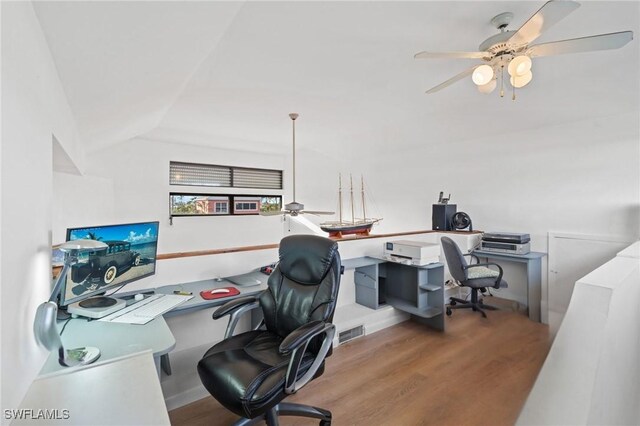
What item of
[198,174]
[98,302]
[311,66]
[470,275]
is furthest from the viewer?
[198,174]

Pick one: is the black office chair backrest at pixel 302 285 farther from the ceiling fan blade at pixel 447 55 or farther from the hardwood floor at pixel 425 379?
the ceiling fan blade at pixel 447 55

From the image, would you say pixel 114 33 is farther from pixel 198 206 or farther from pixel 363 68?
pixel 198 206

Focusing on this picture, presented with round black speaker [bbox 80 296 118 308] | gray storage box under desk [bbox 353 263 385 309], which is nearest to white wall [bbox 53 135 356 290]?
round black speaker [bbox 80 296 118 308]

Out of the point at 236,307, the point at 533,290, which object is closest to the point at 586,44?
the point at 236,307

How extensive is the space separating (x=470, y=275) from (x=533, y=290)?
0.72m

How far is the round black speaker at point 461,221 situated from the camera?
412 cm

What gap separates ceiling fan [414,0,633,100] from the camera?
54.4 inches

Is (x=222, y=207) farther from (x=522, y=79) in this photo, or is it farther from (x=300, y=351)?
(x=522, y=79)

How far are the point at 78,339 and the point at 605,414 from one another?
232cm

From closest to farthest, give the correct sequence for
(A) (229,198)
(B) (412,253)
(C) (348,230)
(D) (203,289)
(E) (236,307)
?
(E) (236,307) → (D) (203,289) → (B) (412,253) → (C) (348,230) → (A) (229,198)

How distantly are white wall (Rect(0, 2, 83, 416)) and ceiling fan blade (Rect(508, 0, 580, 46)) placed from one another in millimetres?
1951

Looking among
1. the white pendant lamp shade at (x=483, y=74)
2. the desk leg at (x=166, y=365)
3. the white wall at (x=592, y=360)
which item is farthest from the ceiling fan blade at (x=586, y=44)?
the desk leg at (x=166, y=365)

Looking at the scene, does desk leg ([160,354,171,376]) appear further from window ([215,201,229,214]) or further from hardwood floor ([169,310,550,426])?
window ([215,201,229,214])

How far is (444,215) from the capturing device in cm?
420
